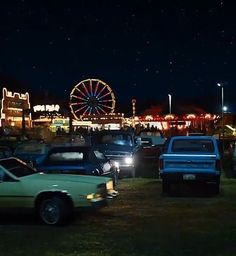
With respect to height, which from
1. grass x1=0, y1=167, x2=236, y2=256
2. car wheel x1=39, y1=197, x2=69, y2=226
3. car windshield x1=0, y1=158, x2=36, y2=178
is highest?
car windshield x1=0, y1=158, x2=36, y2=178

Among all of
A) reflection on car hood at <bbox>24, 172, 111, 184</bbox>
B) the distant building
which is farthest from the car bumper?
the distant building

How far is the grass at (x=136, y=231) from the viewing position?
363 inches

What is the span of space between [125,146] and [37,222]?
1160 cm

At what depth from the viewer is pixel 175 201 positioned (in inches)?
593

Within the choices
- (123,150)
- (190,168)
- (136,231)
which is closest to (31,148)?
(123,150)

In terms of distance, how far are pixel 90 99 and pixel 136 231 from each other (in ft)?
230

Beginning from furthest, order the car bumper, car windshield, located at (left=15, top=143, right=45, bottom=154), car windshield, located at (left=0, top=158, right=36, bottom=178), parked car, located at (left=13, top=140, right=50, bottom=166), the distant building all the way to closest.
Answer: the distant building < car windshield, located at (left=15, top=143, right=45, bottom=154) < parked car, located at (left=13, top=140, right=50, bottom=166) < the car bumper < car windshield, located at (left=0, top=158, right=36, bottom=178)

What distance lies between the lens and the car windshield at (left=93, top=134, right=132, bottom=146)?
23984 millimetres

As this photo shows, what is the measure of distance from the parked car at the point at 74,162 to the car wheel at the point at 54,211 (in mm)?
3951

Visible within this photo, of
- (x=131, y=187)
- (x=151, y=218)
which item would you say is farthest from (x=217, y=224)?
(x=131, y=187)

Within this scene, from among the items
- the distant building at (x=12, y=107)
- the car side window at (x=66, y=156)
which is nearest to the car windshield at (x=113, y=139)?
the car side window at (x=66, y=156)

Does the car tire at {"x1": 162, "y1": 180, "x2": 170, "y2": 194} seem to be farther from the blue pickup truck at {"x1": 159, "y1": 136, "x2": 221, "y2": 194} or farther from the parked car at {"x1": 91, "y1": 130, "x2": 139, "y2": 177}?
the parked car at {"x1": 91, "y1": 130, "x2": 139, "y2": 177}

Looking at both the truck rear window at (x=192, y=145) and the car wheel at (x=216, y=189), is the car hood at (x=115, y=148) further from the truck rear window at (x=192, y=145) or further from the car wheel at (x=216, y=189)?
the car wheel at (x=216, y=189)

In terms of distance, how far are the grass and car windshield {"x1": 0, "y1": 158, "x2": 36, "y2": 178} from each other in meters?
0.92
